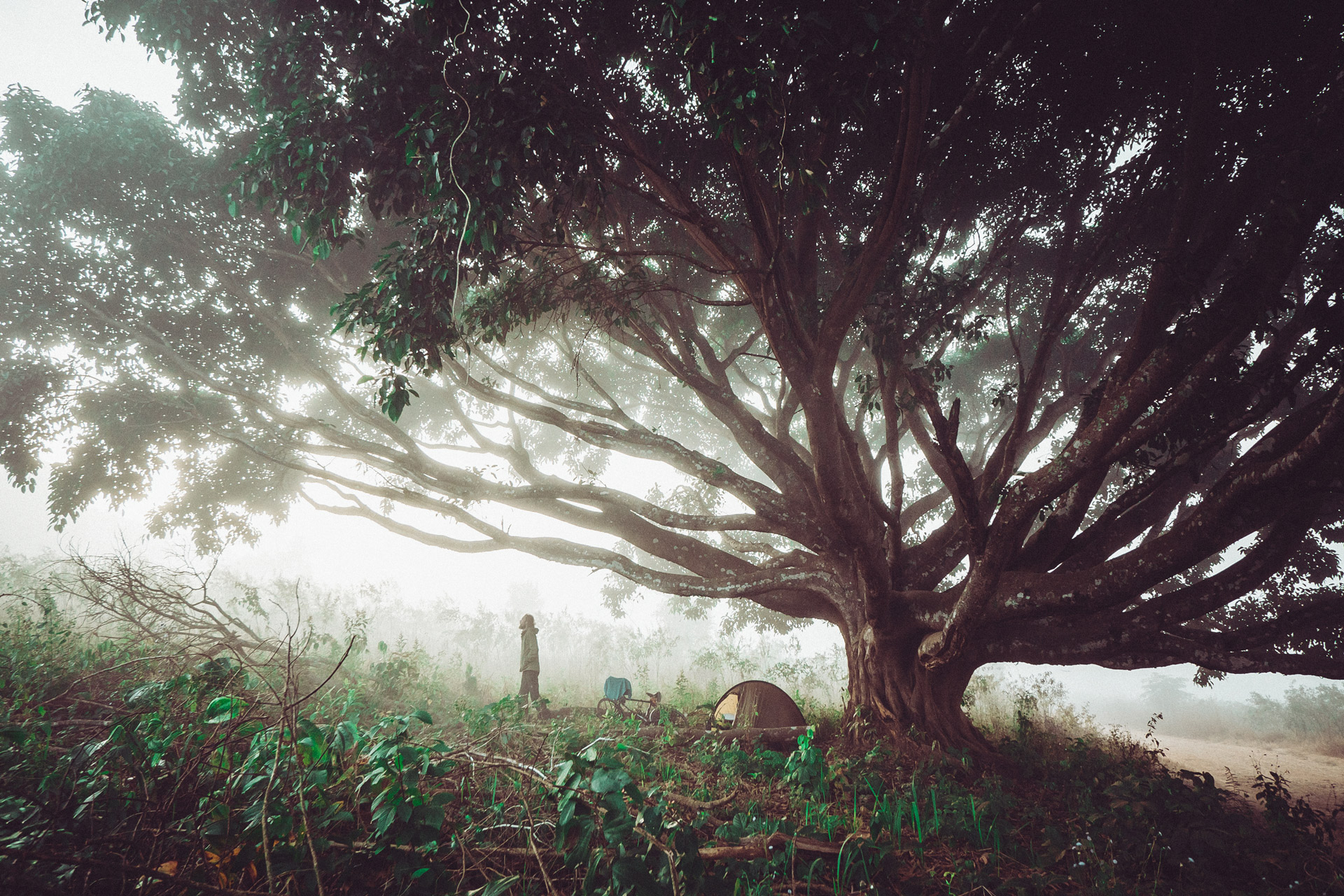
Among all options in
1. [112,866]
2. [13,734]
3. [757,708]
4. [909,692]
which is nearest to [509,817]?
[112,866]

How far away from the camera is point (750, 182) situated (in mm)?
3531

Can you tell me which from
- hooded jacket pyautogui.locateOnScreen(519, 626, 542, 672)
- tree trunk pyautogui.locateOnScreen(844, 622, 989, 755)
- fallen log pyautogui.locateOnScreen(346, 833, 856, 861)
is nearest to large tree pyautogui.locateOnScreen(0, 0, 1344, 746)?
tree trunk pyautogui.locateOnScreen(844, 622, 989, 755)

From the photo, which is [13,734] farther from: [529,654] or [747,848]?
[529,654]

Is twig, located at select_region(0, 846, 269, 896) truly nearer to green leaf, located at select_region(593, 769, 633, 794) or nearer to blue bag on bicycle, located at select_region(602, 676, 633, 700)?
green leaf, located at select_region(593, 769, 633, 794)

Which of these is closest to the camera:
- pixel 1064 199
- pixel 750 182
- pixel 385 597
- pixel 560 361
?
pixel 750 182

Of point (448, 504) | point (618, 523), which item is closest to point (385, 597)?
point (448, 504)

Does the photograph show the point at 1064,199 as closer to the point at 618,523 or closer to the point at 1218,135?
the point at 1218,135

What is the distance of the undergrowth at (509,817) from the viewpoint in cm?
165

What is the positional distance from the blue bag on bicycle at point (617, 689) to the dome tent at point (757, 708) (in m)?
1.70

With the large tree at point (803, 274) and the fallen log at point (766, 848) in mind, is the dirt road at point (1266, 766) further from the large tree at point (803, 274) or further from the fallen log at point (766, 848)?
the fallen log at point (766, 848)

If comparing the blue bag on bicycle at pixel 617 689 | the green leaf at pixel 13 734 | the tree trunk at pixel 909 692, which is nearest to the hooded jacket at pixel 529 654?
the blue bag on bicycle at pixel 617 689

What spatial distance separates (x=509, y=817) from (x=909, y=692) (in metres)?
4.59

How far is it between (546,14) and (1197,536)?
260 inches

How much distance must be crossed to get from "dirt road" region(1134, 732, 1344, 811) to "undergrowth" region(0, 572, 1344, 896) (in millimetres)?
3535
